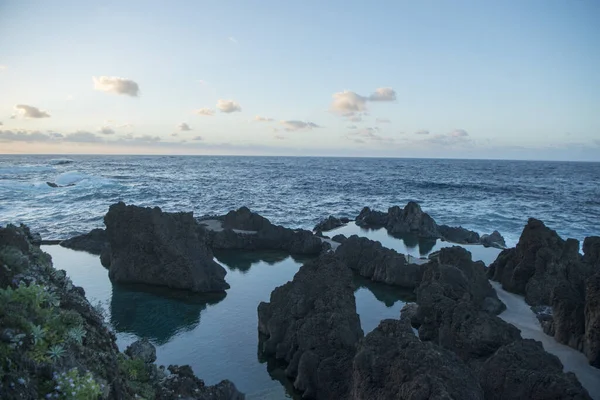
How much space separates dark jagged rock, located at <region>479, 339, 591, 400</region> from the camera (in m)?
12.8

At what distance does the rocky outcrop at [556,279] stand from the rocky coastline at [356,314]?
0.07 metres

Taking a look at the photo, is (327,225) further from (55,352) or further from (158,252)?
(55,352)

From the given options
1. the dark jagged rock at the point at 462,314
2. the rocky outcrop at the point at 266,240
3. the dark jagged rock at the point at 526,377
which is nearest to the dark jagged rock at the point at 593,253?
the dark jagged rock at the point at 462,314

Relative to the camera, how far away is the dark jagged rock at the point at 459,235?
49156 millimetres

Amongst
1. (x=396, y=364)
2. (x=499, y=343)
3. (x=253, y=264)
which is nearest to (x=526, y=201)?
(x=253, y=264)

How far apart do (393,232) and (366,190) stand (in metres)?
48.0

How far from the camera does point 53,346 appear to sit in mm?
7293

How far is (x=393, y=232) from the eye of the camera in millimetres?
54250

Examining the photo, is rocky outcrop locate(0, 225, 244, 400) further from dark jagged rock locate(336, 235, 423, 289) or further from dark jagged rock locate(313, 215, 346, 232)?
dark jagged rock locate(313, 215, 346, 232)

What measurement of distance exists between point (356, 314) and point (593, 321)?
10589 millimetres

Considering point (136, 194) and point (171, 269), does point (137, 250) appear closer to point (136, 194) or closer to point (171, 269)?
point (171, 269)

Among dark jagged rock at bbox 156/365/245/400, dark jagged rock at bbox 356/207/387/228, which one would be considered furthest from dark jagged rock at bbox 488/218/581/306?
dark jagged rock at bbox 356/207/387/228

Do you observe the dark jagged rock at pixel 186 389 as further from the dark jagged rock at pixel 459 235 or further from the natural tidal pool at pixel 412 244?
the dark jagged rock at pixel 459 235

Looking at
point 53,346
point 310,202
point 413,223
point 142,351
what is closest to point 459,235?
point 413,223
